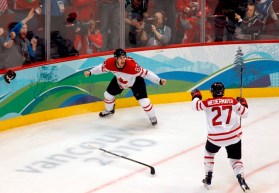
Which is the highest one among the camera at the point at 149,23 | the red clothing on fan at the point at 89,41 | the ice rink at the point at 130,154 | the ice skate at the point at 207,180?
the camera at the point at 149,23

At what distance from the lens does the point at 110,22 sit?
7547 millimetres

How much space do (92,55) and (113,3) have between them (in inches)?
27.8

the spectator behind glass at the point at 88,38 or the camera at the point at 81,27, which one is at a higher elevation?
the camera at the point at 81,27

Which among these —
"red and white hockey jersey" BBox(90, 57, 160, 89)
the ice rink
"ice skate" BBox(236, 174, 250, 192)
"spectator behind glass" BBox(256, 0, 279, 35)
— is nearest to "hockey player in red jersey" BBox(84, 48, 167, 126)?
"red and white hockey jersey" BBox(90, 57, 160, 89)

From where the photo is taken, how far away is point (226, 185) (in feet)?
16.2

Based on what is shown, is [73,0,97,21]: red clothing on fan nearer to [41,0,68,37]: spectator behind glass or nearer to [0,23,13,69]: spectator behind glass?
[41,0,68,37]: spectator behind glass

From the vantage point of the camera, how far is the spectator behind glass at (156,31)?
308 inches

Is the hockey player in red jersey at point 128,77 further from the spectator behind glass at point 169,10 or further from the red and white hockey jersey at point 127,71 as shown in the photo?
the spectator behind glass at point 169,10

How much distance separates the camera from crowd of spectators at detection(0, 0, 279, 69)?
6.69 metres

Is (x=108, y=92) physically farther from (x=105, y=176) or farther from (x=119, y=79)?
(x=105, y=176)

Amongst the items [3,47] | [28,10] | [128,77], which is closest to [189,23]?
[128,77]

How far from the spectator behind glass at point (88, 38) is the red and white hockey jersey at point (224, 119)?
2.94 metres

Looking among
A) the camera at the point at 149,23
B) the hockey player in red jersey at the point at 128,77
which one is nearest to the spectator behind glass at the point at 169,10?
the camera at the point at 149,23

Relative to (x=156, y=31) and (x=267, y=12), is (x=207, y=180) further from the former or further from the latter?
(x=267, y=12)
